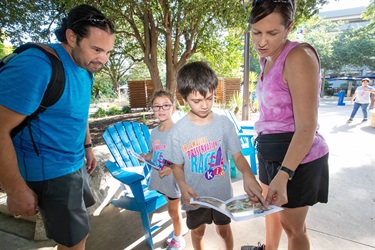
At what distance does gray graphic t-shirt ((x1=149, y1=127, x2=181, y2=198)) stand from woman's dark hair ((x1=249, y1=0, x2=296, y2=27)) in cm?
130

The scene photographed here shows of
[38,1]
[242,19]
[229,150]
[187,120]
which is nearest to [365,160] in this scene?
[242,19]

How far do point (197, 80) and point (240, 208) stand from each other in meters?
0.79

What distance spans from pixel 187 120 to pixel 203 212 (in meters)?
0.66

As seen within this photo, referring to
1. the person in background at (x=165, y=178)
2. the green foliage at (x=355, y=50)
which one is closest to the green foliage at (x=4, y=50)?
the person in background at (x=165, y=178)

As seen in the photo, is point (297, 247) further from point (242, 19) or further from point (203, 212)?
point (242, 19)

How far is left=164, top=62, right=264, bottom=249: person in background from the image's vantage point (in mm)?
1419

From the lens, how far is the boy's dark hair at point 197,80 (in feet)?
4.59

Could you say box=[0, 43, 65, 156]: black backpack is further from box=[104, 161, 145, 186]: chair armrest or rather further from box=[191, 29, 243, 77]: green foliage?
box=[191, 29, 243, 77]: green foliage

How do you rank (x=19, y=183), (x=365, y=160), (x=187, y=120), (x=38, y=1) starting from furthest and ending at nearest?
(x=38, y=1)
(x=365, y=160)
(x=187, y=120)
(x=19, y=183)

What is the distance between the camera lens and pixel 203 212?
5.13 ft

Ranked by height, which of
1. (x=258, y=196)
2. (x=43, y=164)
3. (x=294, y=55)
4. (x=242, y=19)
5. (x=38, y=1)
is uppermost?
(x=38, y=1)

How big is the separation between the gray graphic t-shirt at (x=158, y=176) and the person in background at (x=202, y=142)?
527mm

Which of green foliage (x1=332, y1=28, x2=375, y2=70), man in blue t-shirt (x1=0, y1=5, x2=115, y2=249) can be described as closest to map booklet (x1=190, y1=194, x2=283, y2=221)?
man in blue t-shirt (x1=0, y1=5, x2=115, y2=249)

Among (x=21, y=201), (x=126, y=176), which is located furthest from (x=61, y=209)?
(x=126, y=176)
